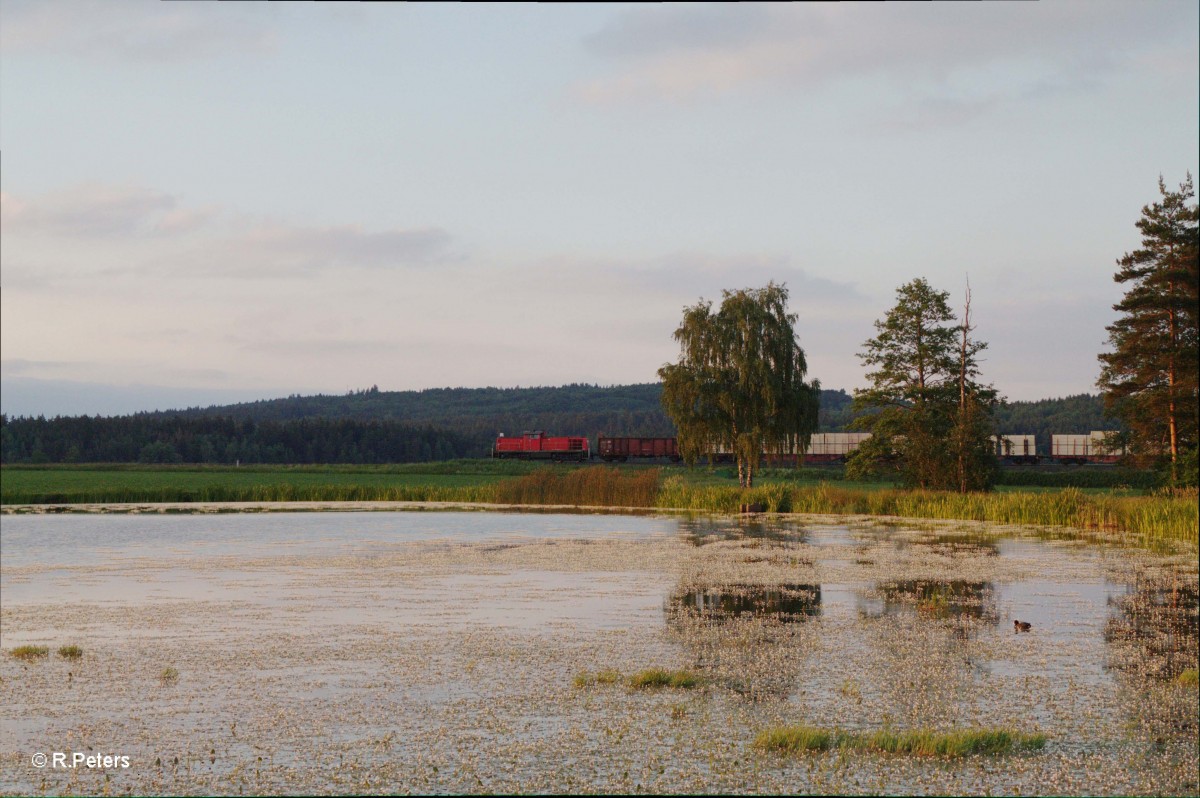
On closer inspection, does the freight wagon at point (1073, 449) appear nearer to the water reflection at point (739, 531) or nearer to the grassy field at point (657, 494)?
the grassy field at point (657, 494)

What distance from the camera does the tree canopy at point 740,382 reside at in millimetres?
47281

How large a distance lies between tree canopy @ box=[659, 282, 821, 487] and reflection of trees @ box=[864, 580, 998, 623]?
2787cm

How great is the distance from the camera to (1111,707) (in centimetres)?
977

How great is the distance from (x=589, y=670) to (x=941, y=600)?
300 inches

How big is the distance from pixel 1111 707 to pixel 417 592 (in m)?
11.8

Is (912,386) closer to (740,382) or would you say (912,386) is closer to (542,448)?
(740,382)

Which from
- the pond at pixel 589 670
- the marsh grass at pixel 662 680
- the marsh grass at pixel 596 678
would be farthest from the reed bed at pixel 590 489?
the marsh grass at pixel 662 680

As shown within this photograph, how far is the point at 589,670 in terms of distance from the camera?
11586 mm

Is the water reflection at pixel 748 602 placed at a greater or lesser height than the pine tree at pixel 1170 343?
lesser

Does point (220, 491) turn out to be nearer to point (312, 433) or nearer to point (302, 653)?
point (302, 653)

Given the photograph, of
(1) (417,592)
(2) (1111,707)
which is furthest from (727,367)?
(2) (1111,707)

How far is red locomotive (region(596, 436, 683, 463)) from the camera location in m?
82.2

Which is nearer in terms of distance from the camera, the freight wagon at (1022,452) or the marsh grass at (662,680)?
the marsh grass at (662,680)

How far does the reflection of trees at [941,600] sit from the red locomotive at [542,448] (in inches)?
2607
